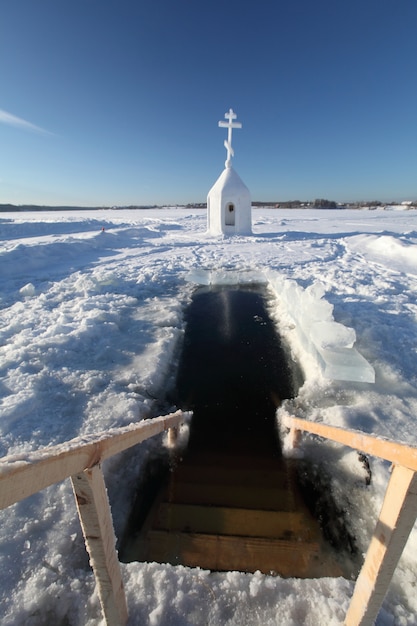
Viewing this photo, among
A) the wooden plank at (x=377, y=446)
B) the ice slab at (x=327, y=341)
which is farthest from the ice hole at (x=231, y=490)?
the wooden plank at (x=377, y=446)

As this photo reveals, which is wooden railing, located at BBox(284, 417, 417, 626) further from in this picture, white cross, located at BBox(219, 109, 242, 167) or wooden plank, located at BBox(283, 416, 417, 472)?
white cross, located at BBox(219, 109, 242, 167)

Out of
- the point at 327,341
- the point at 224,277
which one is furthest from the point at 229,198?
the point at 327,341

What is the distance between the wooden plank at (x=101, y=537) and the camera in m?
1.21

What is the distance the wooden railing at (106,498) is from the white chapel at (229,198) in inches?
737

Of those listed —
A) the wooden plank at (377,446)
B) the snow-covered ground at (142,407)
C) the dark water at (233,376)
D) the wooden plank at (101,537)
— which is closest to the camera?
the wooden plank at (377,446)

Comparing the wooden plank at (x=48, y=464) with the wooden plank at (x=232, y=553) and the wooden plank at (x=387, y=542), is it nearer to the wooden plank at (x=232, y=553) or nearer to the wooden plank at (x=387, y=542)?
the wooden plank at (x=387, y=542)

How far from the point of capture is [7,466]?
34.0 inches

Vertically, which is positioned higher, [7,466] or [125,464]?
[7,466]

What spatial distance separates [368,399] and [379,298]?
4.43 meters

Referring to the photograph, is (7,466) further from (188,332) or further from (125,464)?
(188,332)

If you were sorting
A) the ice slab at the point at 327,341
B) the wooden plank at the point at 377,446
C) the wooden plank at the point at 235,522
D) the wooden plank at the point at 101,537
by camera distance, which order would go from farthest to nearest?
the ice slab at the point at 327,341 < the wooden plank at the point at 235,522 < the wooden plank at the point at 101,537 < the wooden plank at the point at 377,446

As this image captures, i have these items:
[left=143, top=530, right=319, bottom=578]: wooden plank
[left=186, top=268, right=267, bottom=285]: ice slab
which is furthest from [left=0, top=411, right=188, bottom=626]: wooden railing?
[left=186, top=268, right=267, bottom=285]: ice slab

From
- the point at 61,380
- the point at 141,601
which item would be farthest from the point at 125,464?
the point at 61,380

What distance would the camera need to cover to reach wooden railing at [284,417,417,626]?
112 centimetres
